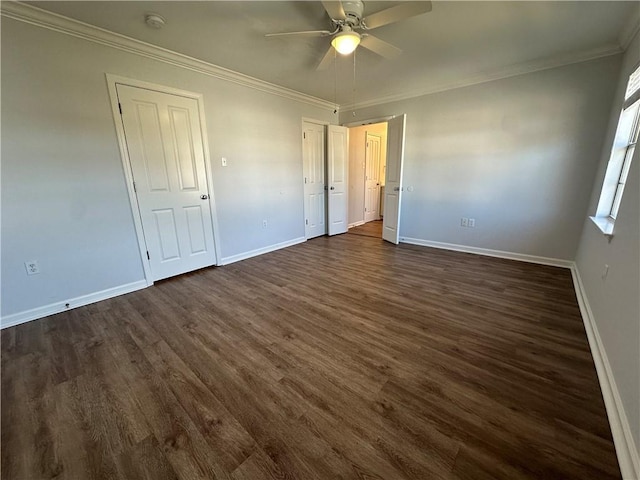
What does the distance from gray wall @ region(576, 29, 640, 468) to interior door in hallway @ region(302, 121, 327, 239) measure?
3.79 m

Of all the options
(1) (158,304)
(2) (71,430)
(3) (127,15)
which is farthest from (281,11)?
(2) (71,430)

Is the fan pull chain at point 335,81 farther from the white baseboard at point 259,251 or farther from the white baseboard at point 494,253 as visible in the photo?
the white baseboard at point 494,253

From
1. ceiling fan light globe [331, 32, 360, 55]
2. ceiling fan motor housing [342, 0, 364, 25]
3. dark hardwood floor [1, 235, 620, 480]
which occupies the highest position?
ceiling fan motor housing [342, 0, 364, 25]

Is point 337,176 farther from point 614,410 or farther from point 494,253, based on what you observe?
point 614,410

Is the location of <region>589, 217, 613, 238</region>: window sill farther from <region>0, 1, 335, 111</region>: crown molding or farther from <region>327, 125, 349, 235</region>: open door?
<region>0, 1, 335, 111</region>: crown molding

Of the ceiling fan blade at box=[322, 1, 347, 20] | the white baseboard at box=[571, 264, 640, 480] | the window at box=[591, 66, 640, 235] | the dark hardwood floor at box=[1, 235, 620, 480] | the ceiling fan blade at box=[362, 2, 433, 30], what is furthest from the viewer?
the window at box=[591, 66, 640, 235]

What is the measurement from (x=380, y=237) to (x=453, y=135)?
6.90ft

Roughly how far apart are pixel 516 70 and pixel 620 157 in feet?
5.21

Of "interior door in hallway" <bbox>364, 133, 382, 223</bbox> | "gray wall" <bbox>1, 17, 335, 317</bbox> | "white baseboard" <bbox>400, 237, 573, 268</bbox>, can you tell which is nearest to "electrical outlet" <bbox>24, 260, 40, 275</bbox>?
"gray wall" <bbox>1, 17, 335, 317</bbox>

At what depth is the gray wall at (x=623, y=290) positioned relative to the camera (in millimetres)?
1219

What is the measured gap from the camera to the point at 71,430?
1.33m

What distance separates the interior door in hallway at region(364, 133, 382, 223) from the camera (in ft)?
20.4

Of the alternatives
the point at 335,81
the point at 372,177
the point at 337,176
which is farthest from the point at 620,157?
the point at 372,177

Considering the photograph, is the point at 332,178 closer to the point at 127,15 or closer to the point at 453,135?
the point at 453,135
